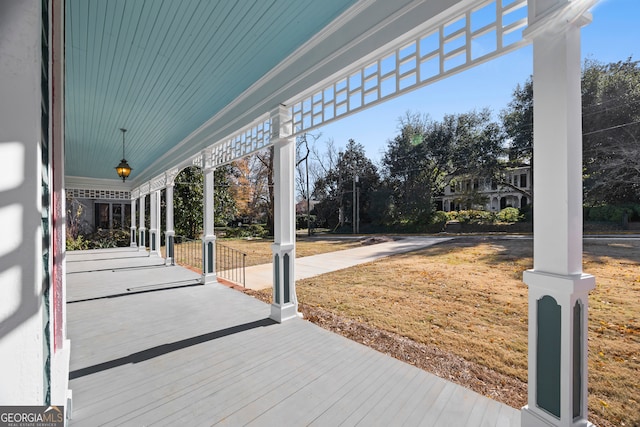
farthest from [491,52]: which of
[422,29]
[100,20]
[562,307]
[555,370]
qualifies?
[100,20]

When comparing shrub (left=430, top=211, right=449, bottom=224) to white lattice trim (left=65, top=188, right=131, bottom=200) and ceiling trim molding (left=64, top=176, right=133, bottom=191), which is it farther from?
white lattice trim (left=65, top=188, right=131, bottom=200)

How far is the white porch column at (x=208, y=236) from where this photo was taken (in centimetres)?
602

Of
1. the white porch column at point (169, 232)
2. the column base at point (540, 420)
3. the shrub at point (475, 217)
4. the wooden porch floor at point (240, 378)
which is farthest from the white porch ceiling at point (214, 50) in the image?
the shrub at point (475, 217)

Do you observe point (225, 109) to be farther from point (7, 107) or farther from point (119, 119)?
point (7, 107)

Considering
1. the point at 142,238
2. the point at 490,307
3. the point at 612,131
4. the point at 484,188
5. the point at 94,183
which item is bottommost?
the point at 490,307

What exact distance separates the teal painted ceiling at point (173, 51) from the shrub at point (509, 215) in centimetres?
1716

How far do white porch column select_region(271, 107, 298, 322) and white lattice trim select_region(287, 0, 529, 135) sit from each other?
0.91m

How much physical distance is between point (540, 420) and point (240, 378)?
219 cm

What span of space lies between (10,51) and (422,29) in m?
2.41

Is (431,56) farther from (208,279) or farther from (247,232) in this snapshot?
(247,232)

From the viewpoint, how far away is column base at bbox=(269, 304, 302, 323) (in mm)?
3879

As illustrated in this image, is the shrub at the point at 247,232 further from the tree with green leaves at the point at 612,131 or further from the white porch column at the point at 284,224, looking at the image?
the tree with green leaves at the point at 612,131

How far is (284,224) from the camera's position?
4.06 metres

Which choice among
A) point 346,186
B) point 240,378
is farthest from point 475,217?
point 240,378
